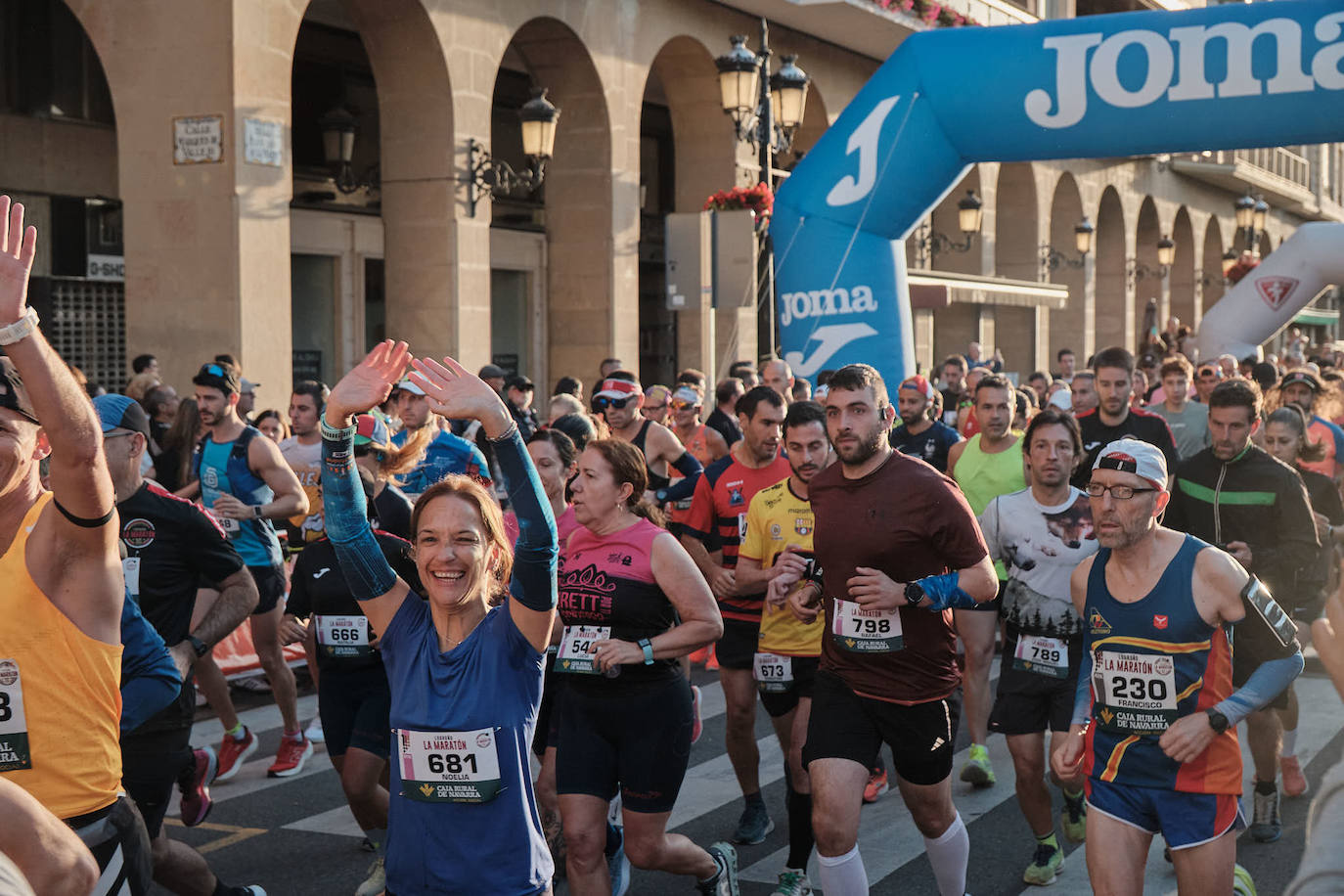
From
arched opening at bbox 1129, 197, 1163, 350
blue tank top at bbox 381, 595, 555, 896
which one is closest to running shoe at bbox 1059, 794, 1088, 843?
blue tank top at bbox 381, 595, 555, 896

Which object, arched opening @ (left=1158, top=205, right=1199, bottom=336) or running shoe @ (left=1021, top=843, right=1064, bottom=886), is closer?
running shoe @ (left=1021, top=843, right=1064, bottom=886)

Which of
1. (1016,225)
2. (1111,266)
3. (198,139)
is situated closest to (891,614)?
(198,139)

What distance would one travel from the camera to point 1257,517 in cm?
676

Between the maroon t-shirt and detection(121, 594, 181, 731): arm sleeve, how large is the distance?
225 cm

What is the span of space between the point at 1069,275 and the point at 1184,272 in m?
12.2

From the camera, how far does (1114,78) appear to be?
1136 cm

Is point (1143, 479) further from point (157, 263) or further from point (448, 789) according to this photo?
point (157, 263)

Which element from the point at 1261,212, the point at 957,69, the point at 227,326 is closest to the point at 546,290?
the point at 227,326

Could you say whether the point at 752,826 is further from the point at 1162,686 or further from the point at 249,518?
the point at 249,518

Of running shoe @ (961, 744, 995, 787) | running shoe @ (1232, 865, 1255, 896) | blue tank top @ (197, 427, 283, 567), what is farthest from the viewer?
blue tank top @ (197, 427, 283, 567)

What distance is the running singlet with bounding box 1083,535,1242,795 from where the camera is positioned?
14.6ft

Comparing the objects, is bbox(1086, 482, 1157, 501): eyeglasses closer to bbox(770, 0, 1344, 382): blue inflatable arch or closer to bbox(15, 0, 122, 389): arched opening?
bbox(770, 0, 1344, 382): blue inflatable arch

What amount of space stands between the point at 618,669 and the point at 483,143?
42.7 feet

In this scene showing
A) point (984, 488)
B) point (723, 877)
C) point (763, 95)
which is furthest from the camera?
point (763, 95)
